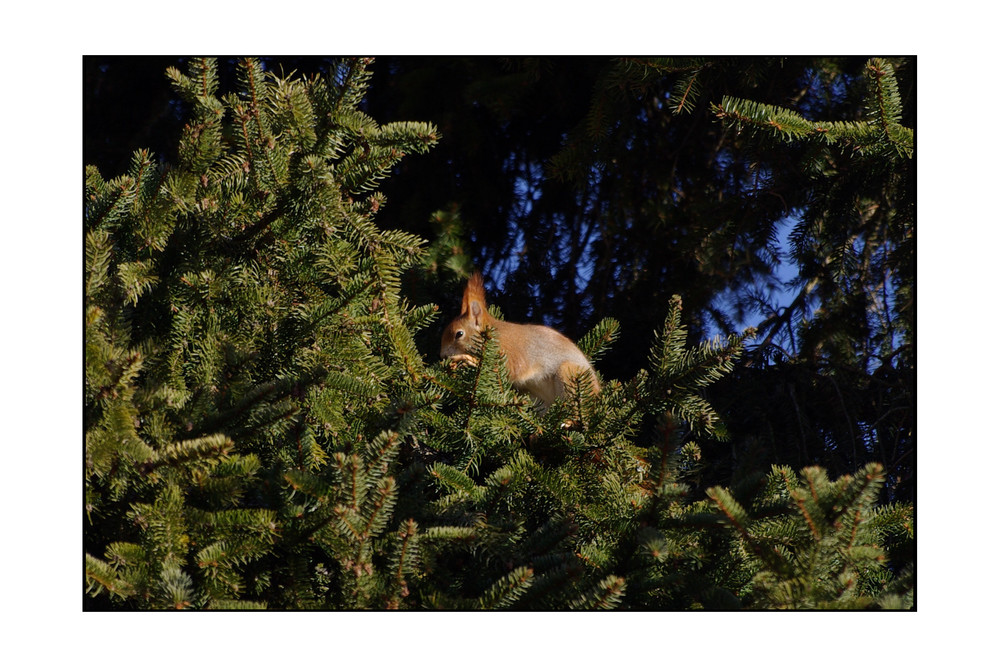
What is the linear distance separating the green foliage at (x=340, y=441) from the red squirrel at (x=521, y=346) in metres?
0.44

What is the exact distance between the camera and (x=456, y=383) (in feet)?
3.80

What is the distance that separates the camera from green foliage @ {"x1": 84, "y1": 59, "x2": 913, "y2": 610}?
0.97 metres

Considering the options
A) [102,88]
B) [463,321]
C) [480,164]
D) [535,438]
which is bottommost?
[535,438]

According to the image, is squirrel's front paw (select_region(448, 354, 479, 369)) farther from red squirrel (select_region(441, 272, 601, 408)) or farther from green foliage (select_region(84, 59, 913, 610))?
red squirrel (select_region(441, 272, 601, 408))

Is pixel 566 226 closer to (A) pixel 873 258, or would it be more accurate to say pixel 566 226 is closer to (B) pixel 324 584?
(A) pixel 873 258

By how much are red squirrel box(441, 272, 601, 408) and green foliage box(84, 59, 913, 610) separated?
438 mm

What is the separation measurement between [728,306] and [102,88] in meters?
1.45

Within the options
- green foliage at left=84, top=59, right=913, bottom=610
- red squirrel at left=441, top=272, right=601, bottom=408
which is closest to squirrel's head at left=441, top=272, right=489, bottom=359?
red squirrel at left=441, top=272, right=601, bottom=408

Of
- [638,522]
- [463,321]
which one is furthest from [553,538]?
[463,321]

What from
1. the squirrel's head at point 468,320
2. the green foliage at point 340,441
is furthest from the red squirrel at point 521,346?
the green foliage at point 340,441

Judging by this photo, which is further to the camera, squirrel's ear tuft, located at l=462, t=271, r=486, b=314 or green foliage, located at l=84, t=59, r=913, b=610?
squirrel's ear tuft, located at l=462, t=271, r=486, b=314

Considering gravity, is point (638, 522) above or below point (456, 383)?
below

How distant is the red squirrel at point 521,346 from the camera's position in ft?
5.71

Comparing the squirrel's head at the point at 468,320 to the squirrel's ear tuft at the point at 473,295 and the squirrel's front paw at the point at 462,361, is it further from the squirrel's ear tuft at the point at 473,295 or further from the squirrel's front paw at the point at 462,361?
the squirrel's front paw at the point at 462,361
